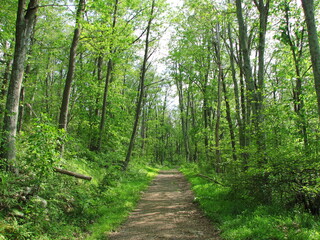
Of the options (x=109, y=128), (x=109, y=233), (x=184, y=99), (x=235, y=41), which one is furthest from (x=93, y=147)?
(x=184, y=99)

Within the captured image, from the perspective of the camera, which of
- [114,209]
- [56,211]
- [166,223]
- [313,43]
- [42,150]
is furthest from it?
[114,209]

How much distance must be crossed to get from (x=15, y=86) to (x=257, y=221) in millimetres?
7279

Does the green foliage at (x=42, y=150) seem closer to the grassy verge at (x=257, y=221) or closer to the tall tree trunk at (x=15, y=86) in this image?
the tall tree trunk at (x=15, y=86)

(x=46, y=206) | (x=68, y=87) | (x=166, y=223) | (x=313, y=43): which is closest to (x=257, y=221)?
(x=166, y=223)

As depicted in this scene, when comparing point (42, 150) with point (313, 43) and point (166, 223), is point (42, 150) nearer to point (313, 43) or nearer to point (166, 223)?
point (166, 223)

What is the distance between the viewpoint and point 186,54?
61.3ft

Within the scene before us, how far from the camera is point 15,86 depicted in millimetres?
6270

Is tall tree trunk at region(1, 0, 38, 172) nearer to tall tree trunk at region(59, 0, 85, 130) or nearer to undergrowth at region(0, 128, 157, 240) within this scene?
undergrowth at region(0, 128, 157, 240)

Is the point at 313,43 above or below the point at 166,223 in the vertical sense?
above

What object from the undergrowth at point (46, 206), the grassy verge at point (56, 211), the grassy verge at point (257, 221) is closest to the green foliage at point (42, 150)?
the undergrowth at point (46, 206)

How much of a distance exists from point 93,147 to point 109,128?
1.73 metres

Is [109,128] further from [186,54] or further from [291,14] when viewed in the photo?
[291,14]

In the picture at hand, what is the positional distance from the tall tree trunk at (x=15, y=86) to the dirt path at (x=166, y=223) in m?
3.43

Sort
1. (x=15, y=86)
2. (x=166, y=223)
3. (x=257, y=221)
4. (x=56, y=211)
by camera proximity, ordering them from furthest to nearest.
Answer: (x=166, y=223) < (x=15, y=86) < (x=56, y=211) < (x=257, y=221)
